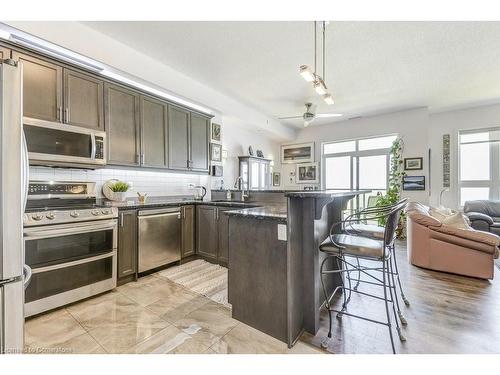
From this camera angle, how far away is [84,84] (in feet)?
8.79

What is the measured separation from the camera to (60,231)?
7.17 feet

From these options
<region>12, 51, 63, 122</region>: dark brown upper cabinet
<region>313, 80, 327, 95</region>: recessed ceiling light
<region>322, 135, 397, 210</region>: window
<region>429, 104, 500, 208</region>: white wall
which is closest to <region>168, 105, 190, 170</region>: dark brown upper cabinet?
<region>12, 51, 63, 122</region>: dark brown upper cabinet

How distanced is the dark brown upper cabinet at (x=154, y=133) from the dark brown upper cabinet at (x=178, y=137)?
0.09 meters

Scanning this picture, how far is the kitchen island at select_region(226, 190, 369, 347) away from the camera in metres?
1.74

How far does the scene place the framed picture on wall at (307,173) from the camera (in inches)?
273

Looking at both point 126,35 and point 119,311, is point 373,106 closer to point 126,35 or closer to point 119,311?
point 126,35

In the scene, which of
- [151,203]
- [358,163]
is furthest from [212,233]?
[358,163]

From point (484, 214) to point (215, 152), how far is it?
18.8 ft

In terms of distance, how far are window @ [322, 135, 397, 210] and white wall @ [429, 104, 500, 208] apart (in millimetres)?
1156

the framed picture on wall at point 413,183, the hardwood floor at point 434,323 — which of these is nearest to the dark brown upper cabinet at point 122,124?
the hardwood floor at point 434,323

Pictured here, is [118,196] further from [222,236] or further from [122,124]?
[222,236]

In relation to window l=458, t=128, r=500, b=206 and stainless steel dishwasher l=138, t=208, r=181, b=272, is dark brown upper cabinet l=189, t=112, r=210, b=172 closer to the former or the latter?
stainless steel dishwasher l=138, t=208, r=181, b=272

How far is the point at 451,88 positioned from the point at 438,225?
9.56 ft

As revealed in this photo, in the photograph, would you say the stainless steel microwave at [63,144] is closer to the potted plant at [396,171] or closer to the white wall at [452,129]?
the potted plant at [396,171]
